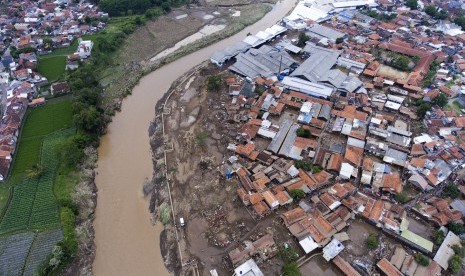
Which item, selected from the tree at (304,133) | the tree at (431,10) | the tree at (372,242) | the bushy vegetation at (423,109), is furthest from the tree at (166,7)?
the tree at (372,242)

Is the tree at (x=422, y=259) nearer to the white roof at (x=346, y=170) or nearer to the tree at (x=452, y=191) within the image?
the tree at (x=452, y=191)

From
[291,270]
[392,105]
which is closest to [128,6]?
[392,105]

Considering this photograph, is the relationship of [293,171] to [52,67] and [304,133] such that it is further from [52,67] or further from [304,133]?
[52,67]

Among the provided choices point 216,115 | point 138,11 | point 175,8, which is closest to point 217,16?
point 175,8

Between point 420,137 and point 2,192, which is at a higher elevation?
point 420,137

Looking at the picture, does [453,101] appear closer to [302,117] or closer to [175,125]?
[302,117]

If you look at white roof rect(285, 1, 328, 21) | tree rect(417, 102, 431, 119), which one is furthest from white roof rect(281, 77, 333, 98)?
white roof rect(285, 1, 328, 21)
